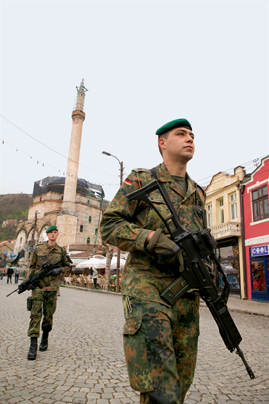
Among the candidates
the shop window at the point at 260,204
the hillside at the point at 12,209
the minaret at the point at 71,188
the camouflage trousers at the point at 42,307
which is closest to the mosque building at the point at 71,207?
the minaret at the point at 71,188

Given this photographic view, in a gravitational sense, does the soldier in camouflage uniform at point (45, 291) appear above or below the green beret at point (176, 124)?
below

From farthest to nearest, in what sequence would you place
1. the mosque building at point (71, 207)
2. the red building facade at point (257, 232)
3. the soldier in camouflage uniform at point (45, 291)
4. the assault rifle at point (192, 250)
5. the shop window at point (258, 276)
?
1. the mosque building at point (71, 207)
2. the shop window at point (258, 276)
3. the red building facade at point (257, 232)
4. the soldier in camouflage uniform at point (45, 291)
5. the assault rifle at point (192, 250)

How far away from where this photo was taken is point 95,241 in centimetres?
6131

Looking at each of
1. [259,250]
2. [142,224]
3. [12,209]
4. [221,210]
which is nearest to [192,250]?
[142,224]

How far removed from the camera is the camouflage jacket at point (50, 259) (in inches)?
211

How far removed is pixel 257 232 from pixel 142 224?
54.9 feet

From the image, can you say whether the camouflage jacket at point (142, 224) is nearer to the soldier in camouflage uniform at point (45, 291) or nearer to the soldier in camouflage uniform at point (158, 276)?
the soldier in camouflage uniform at point (158, 276)

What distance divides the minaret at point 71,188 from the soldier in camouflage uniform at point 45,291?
4939 cm

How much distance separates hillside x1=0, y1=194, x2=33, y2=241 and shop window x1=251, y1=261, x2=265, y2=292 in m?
100

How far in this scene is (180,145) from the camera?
2.35 meters

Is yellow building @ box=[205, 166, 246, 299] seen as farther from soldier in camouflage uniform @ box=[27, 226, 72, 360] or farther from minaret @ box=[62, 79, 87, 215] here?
minaret @ box=[62, 79, 87, 215]

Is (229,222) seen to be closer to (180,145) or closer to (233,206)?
(233,206)

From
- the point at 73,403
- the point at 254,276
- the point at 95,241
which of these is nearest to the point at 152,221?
the point at 73,403

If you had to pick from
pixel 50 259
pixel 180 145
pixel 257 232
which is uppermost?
pixel 257 232
